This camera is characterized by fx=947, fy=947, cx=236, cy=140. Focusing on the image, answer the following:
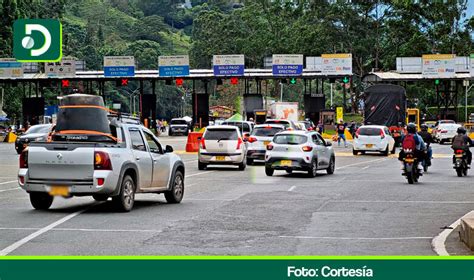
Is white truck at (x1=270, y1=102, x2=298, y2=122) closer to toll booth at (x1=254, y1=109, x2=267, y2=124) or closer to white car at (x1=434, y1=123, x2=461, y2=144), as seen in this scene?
toll booth at (x1=254, y1=109, x2=267, y2=124)

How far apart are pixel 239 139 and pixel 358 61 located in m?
69.2

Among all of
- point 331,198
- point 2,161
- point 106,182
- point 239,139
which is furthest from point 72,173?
point 2,161

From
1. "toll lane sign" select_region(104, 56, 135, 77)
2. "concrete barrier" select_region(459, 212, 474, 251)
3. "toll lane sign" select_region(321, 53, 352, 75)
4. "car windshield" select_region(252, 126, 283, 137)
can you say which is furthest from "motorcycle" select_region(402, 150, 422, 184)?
"toll lane sign" select_region(104, 56, 135, 77)

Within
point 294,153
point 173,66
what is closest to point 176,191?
point 294,153

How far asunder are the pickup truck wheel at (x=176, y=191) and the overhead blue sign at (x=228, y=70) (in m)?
56.5

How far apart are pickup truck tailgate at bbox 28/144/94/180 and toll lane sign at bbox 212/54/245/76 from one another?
5928cm

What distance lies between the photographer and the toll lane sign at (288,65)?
75.4 metres

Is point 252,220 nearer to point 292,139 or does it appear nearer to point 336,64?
point 292,139

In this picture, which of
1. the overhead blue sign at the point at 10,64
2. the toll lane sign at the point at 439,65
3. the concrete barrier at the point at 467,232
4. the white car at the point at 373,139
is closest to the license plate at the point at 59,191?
the concrete barrier at the point at 467,232

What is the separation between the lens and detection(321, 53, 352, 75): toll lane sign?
75250 mm

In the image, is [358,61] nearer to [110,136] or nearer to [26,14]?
[26,14]

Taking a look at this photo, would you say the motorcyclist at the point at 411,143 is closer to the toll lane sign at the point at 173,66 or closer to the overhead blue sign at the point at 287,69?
the overhead blue sign at the point at 287,69

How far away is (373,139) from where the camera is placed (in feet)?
149

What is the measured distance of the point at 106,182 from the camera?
55.0 feet
